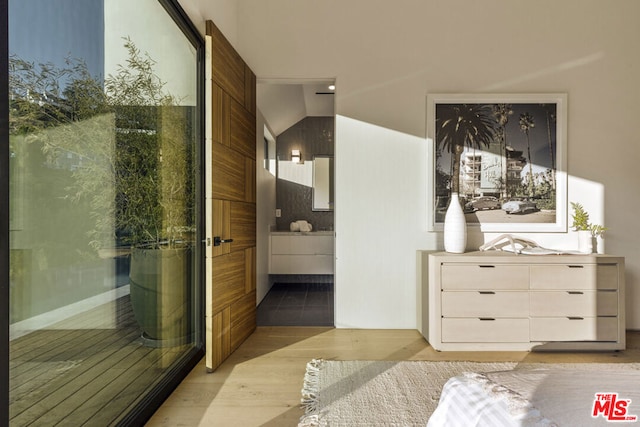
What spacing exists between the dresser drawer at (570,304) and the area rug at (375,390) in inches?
22.7

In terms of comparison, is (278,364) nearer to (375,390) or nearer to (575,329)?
(375,390)

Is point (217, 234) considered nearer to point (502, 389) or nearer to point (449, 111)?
point (502, 389)

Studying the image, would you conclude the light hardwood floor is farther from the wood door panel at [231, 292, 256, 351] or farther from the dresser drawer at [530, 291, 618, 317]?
Answer: the dresser drawer at [530, 291, 618, 317]

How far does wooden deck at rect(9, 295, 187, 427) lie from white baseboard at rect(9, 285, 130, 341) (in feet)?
0.06

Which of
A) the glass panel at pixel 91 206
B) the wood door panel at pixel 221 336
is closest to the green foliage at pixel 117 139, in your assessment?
the glass panel at pixel 91 206

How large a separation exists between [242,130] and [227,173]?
1.68 feet

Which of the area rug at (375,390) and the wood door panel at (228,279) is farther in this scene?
the wood door panel at (228,279)

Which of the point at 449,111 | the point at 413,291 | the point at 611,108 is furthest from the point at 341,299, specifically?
the point at 611,108

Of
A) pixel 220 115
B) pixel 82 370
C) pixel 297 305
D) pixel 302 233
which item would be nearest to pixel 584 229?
pixel 297 305

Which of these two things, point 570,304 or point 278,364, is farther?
point 570,304

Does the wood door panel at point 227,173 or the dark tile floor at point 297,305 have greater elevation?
the wood door panel at point 227,173

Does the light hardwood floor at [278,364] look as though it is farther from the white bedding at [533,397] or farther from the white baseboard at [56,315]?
the white bedding at [533,397]

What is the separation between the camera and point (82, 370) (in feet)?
4.37

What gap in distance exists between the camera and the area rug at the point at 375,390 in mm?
1821
